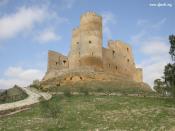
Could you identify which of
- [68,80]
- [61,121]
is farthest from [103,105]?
[68,80]

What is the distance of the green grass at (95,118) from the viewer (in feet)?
61.3

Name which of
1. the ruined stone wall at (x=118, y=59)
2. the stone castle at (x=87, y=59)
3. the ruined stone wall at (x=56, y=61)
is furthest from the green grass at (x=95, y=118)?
the ruined stone wall at (x=56, y=61)

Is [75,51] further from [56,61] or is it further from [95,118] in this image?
[95,118]

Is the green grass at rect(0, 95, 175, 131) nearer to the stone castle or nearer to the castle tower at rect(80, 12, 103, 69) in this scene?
the stone castle

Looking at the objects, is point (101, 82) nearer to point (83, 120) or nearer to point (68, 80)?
point (68, 80)

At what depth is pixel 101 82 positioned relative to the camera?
51844mm

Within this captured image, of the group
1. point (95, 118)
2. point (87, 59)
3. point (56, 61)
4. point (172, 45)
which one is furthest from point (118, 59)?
point (95, 118)

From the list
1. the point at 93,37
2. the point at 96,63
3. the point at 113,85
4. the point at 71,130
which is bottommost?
the point at 71,130

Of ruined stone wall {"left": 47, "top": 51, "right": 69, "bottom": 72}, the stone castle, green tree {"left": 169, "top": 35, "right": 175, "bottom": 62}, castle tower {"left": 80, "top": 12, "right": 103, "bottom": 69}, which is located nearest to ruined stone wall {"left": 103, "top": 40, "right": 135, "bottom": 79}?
the stone castle

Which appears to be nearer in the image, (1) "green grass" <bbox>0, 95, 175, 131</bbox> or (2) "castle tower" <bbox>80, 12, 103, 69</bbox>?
(1) "green grass" <bbox>0, 95, 175, 131</bbox>

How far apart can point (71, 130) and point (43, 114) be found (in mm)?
6418

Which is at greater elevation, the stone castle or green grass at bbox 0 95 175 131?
the stone castle

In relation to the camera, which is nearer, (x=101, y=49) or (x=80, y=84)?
(x=80, y=84)

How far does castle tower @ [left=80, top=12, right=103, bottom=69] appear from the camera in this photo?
54.6m
